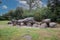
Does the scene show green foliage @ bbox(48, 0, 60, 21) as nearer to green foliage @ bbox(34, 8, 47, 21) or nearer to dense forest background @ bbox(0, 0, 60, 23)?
dense forest background @ bbox(0, 0, 60, 23)

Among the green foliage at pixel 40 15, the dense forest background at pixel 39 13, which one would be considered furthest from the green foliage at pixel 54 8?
the green foliage at pixel 40 15

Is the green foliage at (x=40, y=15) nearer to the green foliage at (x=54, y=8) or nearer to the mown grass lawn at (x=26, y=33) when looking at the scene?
the green foliage at (x=54, y=8)

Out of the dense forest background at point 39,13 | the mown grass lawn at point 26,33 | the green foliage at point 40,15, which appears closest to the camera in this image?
the mown grass lawn at point 26,33

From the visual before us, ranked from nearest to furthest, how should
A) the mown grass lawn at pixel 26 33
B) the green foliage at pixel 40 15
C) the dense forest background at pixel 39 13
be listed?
the mown grass lawn at pixel 26 33
the dense forest background at pixel 39 13
the green foliage at pixel 40 15

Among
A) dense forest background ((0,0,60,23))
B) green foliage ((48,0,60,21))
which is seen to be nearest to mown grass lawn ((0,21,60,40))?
dense forest background ((0,0,60,23))

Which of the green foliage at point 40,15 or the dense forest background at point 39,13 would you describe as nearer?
the dense forest background at point 39,13

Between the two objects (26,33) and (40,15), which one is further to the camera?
(40,15)

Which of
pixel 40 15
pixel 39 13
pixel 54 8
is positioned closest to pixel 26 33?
pixel 40 15

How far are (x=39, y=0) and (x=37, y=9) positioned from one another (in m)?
0.76

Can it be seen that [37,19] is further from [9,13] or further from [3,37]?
[3,37]

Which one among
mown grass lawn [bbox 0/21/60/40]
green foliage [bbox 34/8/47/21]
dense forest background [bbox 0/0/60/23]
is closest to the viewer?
mown grass lawn [bbox 0/21/60/40]

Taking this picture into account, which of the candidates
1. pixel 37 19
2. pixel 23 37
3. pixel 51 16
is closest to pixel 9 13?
pixel 37 19

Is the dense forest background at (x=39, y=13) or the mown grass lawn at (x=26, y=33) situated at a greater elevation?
the dense forest background at (x=39, y=13)

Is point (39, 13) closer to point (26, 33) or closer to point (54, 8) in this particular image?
point (54, 8)
